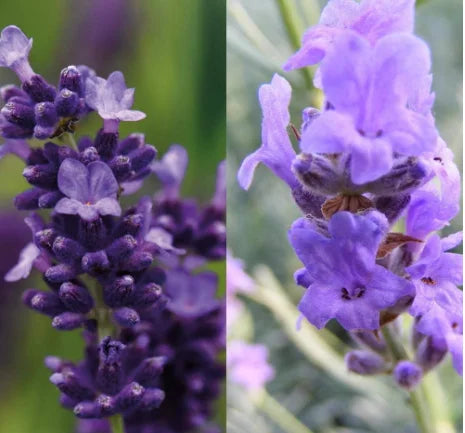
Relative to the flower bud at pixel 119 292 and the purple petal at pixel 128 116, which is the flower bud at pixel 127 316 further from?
the purple petal at pixel 128 116

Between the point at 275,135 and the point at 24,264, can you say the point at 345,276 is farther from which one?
the point at 24,264

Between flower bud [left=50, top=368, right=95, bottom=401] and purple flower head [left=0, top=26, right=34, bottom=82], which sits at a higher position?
purple flower head [left=0, top=26, right=34, bottom=82]

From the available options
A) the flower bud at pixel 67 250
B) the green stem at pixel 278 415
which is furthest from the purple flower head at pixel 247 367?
the flower bud at pixel 67 250

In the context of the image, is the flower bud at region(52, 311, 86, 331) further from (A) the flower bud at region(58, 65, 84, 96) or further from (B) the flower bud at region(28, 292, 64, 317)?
(A) the flower bud at region(58, 65, 84, 96)

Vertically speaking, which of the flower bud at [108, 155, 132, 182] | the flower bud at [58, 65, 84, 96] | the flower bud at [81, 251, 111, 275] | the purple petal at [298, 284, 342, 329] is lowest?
the purple petal at [298, 284, 342, 329]

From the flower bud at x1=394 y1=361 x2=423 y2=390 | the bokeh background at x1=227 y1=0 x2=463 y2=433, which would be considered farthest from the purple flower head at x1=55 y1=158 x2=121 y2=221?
the bokeh background at x1=227 y1=0 x2=463 y2=433

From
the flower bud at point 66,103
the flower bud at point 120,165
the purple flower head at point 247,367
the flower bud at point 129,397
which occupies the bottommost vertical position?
the purple flower head at point 247,367

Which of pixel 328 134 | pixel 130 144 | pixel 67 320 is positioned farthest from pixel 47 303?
pixel 328 134
